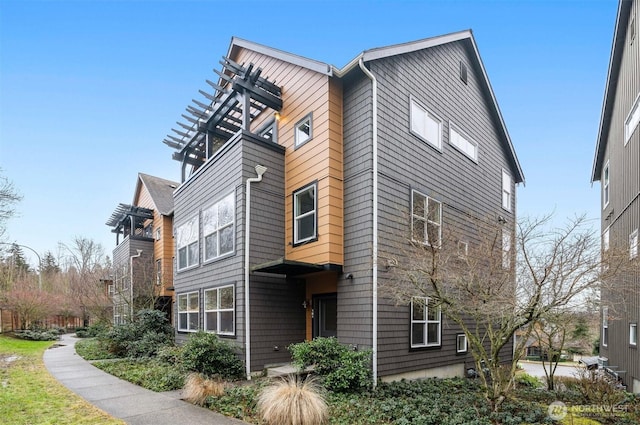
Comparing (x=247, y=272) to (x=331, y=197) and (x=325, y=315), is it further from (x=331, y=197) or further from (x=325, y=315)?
(x=331, y=197)

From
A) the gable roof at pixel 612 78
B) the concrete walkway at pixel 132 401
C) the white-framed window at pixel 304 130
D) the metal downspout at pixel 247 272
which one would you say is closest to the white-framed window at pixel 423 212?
the white-framed window at pixel 304 130

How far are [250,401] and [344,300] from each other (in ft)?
10.5

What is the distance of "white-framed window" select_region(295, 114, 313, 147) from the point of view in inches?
401

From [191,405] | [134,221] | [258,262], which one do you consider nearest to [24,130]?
[134,221]

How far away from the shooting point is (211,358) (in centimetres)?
910

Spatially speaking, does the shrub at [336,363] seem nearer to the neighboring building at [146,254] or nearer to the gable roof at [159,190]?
the neighboring building at [146,254]

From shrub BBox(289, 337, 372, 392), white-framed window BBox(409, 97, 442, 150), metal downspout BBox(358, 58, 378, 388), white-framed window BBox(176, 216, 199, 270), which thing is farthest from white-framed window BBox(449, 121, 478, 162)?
white-framed window BBox(176, 216, 199, 270)

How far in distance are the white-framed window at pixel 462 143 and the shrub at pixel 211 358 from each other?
894cm

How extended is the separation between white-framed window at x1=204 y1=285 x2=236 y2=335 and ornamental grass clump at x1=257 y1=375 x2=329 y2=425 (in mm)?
4256

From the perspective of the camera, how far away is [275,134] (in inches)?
456

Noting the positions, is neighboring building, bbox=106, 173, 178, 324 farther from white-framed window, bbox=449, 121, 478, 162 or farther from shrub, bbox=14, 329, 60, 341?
white-framed window, bbox=449, 121, 478, 162

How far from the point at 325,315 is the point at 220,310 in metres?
3.05

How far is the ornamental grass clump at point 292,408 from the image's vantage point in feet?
18.8

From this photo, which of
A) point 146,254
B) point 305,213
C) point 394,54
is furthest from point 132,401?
point 146,254
